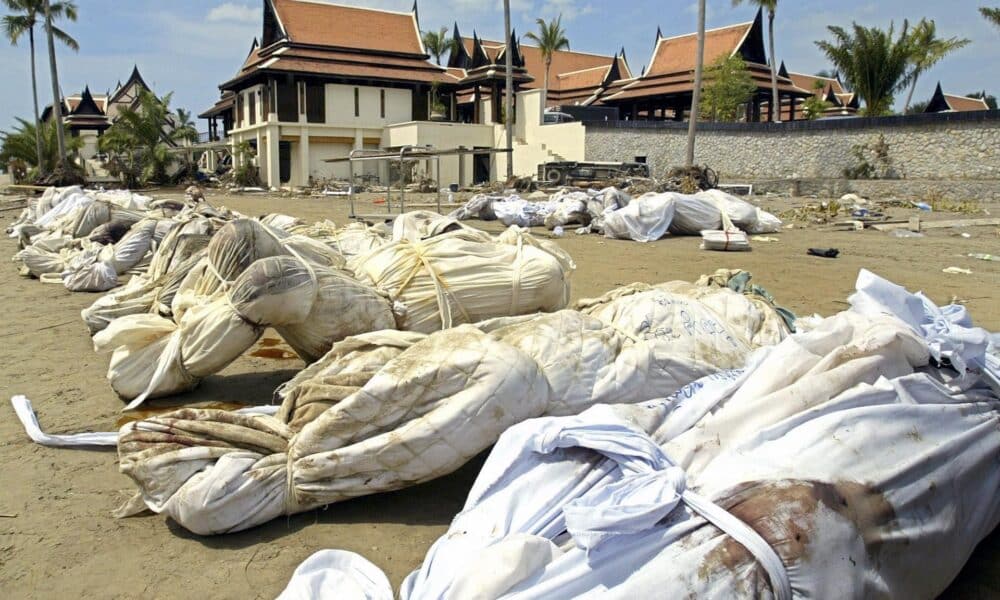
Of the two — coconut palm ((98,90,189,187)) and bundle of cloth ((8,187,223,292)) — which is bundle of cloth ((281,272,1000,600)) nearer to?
bundle of cloth ((8,187,223,292))

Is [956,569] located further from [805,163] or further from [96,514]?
[805,163]

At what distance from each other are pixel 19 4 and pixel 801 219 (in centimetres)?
2990

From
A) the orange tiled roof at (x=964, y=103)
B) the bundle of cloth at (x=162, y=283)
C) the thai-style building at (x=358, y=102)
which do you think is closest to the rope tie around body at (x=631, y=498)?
the bundle of cloth at (x=162, y=283)

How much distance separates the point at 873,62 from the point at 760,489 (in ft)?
78.2

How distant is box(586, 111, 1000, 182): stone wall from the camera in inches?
642

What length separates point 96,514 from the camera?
7.11 ft

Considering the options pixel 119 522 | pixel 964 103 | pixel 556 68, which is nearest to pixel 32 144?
pixel 556 68

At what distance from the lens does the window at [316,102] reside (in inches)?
990

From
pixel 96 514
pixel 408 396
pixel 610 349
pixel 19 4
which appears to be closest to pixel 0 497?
pixel 96 514

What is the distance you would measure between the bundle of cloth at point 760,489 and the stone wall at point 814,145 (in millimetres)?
16789

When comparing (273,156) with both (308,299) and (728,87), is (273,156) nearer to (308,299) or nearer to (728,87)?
(728,87)

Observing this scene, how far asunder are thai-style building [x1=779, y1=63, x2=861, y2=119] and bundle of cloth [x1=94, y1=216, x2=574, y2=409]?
29.9m

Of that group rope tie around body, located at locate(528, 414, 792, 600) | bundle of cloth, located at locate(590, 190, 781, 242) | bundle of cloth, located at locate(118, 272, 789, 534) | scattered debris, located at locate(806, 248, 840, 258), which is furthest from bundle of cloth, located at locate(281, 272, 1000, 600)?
bundle of cloth, located at locate(590, 190, 781, 242)

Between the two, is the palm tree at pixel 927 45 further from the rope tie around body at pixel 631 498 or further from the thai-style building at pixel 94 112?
the thai-style building at pixel 94 112
